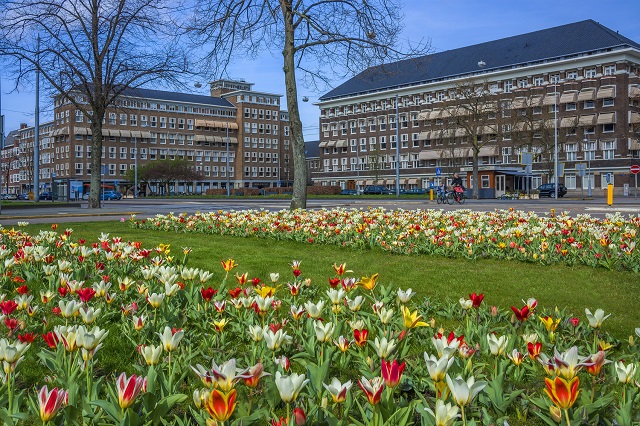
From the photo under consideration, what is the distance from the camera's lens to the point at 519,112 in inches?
2931

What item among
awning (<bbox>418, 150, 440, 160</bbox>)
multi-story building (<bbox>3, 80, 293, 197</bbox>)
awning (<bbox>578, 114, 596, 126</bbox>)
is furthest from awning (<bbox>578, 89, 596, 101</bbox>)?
multi-story building (<bbox>3, 80, 293, 197</bbox>)

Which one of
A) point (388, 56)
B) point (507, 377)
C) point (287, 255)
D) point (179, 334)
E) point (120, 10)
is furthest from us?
point (120, 10)

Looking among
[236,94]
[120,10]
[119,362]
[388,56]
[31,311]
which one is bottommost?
[119,362]

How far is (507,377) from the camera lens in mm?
2871

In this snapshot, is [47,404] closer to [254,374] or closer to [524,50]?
[254,374]

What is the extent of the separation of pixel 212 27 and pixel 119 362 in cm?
1622

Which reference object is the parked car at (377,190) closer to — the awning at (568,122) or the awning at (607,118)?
the awning at (568,122)

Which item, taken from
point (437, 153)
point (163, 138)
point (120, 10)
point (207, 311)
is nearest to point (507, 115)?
→ point (437, 153)

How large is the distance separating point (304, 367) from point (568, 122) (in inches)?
2860

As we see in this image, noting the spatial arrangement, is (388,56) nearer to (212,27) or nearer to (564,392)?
(212,27)

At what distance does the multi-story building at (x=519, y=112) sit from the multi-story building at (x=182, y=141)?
101ft

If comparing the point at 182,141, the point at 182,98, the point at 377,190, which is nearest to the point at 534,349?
the point at 377,190

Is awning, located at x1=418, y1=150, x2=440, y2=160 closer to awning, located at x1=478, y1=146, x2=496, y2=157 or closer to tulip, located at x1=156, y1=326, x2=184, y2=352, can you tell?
Answer: awning, located at x1=478, y1=146, x2=496, y2=157

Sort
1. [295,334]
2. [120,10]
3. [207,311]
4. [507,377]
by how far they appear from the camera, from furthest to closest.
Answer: [120,10] < [207,311] < [295,334] < [507,377]
